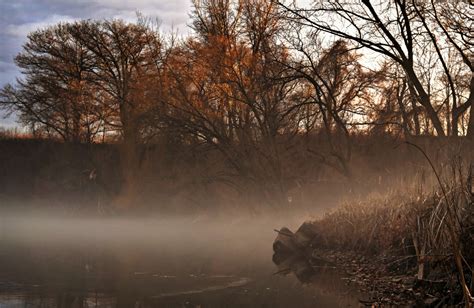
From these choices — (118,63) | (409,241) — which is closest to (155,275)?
(409,241)

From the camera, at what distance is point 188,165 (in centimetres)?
3025

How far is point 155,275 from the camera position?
511 inches

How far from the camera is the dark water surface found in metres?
9.75

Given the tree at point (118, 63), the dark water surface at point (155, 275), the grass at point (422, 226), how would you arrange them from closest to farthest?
the grass at point (422, 226)
the dark water surface at point (155, 275)
the tree at point (118, 63)

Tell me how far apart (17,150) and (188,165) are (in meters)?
21.9

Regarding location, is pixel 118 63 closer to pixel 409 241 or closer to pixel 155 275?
pixel 155 275

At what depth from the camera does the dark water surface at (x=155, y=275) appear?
9.75 metres

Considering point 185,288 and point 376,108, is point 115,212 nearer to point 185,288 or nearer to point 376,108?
point 376,108

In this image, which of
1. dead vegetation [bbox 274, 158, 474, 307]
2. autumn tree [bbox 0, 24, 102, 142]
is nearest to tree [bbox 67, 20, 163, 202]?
autumn tree [bbox 0, 24, 102, 142]

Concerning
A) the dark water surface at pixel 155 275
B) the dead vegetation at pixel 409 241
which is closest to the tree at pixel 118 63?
the dark water surface at pixel 155 275

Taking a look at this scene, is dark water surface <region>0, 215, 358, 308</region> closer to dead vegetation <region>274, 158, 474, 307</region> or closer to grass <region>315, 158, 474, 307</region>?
dead vegetation <region>274, 158, 474, 307</region>

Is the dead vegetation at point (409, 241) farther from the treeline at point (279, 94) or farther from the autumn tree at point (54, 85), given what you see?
the autumn tree at point (54, 85)

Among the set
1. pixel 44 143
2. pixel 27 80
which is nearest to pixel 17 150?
pixel 44 143

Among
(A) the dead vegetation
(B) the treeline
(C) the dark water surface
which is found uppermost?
(B) the treeline
